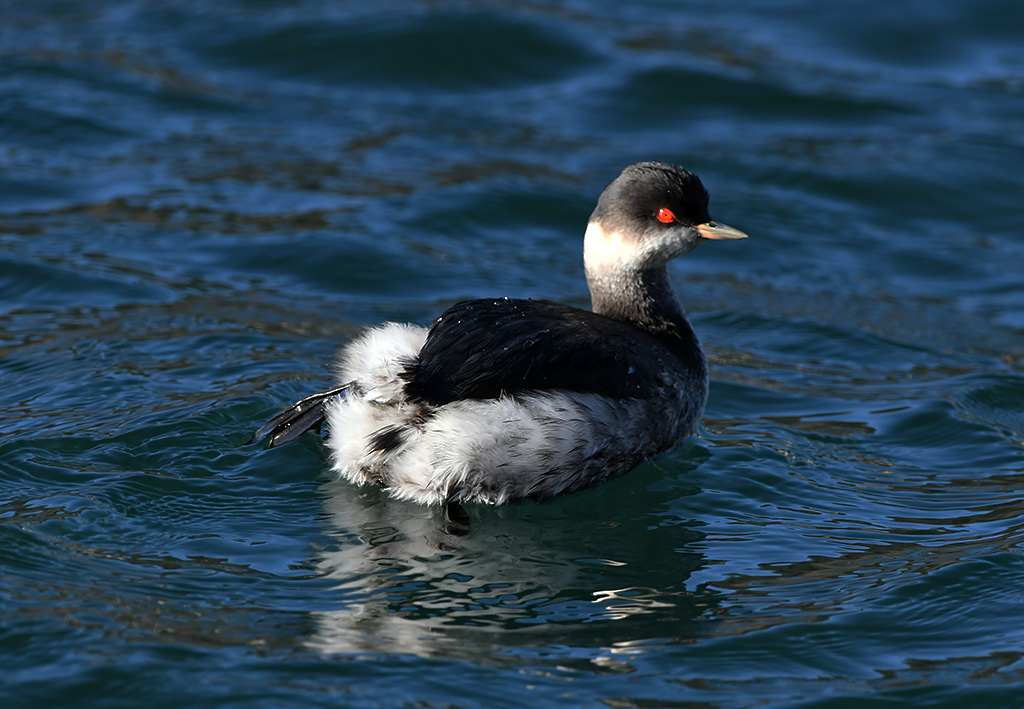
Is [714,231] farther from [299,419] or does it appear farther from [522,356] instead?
[299,419]

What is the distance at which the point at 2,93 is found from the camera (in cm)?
1092

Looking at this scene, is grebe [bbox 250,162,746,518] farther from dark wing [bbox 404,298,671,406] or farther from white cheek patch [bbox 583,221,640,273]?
white cheek patch [bbox 583,221,640,273]

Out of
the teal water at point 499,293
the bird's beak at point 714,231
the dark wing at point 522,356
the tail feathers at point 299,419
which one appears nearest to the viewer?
the teal water at point 499,293

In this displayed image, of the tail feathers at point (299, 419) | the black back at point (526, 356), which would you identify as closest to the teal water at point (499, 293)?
the tail feathers at point (299, 419)

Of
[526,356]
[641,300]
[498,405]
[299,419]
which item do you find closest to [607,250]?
[641,300]

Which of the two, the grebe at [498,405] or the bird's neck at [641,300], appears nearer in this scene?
the grebe at [498,405]

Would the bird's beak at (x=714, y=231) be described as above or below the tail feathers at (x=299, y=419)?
above

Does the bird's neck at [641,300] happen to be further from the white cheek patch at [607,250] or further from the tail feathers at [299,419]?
the tail feathers at [299,419]

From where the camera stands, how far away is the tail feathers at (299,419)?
5.71 meters

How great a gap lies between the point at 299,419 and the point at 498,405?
38.8 inches

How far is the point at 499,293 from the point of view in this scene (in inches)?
335

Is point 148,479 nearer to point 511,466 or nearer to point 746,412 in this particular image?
point 511,466

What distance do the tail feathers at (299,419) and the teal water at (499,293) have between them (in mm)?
143

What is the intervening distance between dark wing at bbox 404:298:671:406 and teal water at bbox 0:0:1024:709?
560 millimetres
